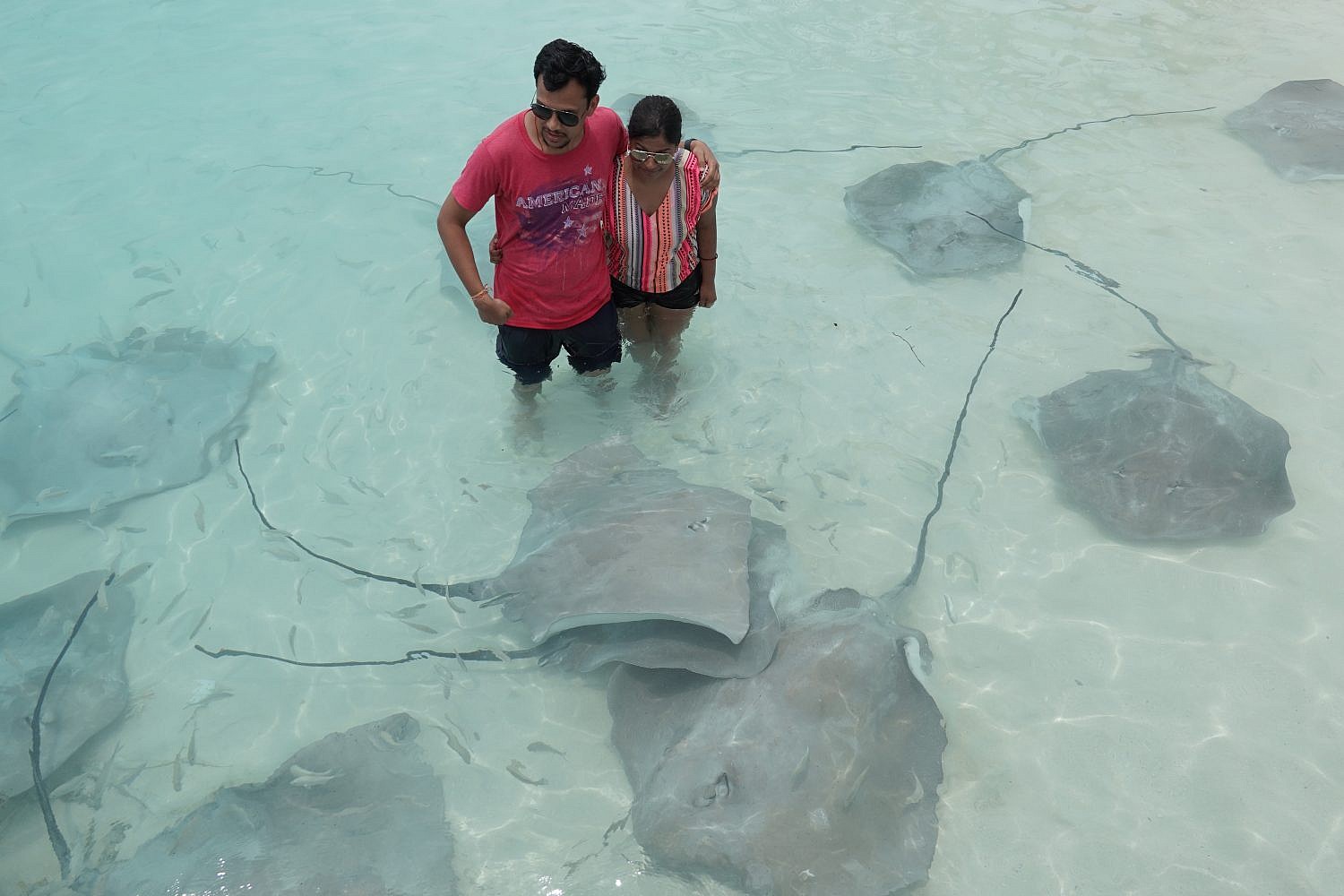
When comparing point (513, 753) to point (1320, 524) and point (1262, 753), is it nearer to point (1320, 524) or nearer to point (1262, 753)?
point (1262, 753)

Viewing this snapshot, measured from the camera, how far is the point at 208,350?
5.40 meters

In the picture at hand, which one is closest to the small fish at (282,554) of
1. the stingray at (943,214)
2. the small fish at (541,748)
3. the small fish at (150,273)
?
the small fish at (541,748)

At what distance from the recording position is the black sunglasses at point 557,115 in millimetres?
3211

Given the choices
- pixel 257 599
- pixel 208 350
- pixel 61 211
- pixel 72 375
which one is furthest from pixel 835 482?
pixel 61 211

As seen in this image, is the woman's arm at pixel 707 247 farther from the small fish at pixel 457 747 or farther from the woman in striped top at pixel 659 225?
the small fish at pixel 457 747

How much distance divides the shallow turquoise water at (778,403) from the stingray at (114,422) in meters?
0.17

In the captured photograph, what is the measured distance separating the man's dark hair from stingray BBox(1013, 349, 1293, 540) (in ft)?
10.4

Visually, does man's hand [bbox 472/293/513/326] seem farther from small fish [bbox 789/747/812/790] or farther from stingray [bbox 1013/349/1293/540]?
stingray [bbox 1013/349/1293/540]

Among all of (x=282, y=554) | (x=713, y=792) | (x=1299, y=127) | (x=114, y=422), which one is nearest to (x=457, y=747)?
(x=713, y=792)

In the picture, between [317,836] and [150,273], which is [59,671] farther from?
[150,273]

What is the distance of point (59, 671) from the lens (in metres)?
3.66

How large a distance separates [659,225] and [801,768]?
2.39m

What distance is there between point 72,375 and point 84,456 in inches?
30.8

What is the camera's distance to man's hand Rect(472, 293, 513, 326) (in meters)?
3.64
